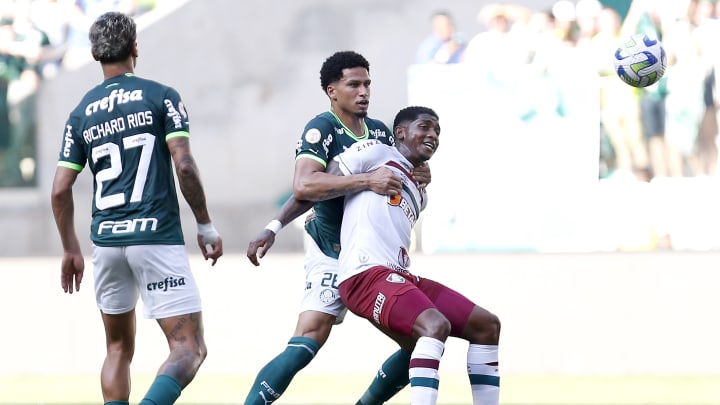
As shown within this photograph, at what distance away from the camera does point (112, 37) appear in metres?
6.23

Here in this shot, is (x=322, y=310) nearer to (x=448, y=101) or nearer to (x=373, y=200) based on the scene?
(x=373, y=200)

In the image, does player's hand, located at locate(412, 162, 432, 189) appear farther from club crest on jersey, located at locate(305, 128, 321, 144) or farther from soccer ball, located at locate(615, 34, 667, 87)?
soccer ball, located at locate(615, 34, 667, 87)

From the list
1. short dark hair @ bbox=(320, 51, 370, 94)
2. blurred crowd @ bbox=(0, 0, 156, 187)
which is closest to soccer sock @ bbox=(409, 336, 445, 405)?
short dark hair @ bbox=(320, 51, 370, 94)

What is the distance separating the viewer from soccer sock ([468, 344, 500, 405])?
6.36 metres

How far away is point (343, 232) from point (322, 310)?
1.54ft

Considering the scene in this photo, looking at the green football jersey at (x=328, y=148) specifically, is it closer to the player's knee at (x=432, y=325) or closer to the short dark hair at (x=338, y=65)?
the short dark hair at (x=338, y=65)

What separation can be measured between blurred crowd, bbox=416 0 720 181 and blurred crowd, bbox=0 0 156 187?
393 cm

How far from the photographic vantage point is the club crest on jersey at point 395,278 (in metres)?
6.18

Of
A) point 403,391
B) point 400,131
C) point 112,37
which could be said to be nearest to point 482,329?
point 400,131

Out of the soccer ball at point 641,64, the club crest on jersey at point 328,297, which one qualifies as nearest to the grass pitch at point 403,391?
the soccer ball at point 641,64

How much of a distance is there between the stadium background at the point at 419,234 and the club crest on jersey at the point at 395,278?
4591mm

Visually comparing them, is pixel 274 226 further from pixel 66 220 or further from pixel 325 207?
pixel 66 220

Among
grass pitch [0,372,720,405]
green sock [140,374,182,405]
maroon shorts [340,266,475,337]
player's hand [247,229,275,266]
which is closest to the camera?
green sock [140,374,182,405]

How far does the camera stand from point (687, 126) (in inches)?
455
